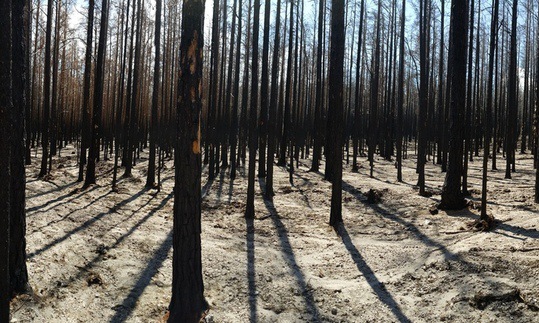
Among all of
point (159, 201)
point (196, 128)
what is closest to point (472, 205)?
point (196, 128)

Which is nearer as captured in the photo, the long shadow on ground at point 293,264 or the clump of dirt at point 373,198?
the long shadow on ground at point 293,264

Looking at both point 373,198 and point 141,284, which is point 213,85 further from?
point 141,284

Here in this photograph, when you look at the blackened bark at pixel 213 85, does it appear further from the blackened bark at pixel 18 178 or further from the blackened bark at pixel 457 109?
the blackened bark at pixel 18 178

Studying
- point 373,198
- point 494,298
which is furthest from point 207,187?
point 494,298

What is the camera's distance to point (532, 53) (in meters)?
22.3

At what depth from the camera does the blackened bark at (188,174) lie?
11.2 ft

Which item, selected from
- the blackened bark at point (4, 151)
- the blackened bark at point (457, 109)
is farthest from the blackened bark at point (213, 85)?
the blackened bark at point (4, 151)

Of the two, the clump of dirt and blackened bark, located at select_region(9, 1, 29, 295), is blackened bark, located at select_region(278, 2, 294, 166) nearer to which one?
the clump of dirt

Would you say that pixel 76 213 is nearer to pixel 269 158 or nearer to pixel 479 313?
pixel 269 158

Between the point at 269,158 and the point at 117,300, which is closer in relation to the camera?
the point at 117,300

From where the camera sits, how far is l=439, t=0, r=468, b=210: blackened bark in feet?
22.8

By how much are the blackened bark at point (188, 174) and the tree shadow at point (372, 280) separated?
1.96 meters

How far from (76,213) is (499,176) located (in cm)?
1162

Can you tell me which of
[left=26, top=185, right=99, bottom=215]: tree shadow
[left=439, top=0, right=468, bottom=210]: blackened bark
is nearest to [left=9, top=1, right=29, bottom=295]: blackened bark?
[left=26, top=185, right=99, bottom=215]: tree shadow
